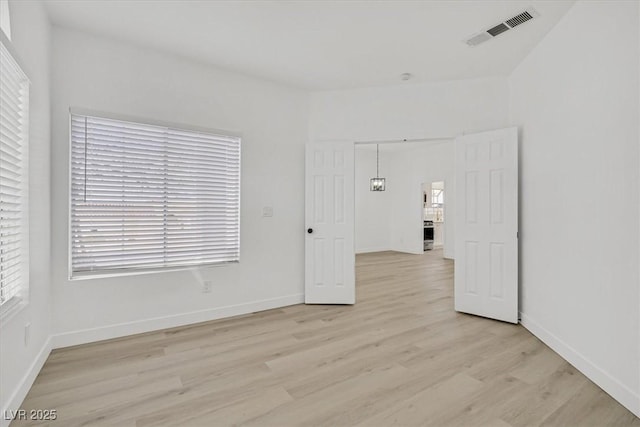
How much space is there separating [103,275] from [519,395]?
140 inches

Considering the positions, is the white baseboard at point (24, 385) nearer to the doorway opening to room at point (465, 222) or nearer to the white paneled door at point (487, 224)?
the doorway opening to room at point (465, 222)

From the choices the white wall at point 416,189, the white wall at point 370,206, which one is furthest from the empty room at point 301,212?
the white wall at point 370,206

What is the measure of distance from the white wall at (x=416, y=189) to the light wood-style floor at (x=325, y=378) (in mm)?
5097

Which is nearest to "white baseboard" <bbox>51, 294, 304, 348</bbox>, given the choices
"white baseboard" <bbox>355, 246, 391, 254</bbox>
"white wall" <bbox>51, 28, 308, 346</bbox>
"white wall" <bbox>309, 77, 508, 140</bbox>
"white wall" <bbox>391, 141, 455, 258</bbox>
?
"white wall" <bbox>51, 28, 308, 346</bbox>

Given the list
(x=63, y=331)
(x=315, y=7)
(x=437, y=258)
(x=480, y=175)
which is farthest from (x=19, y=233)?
(x=437, y=258)

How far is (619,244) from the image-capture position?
212 cm

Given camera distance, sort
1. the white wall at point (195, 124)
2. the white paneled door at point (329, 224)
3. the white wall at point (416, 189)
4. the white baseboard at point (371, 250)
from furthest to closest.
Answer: the white baseboard at point (371, 250) → the white wall at point (416, 189) → the white paneled door at point (329, 224) → the white wall at point (195, 124)

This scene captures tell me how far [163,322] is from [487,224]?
3.69m

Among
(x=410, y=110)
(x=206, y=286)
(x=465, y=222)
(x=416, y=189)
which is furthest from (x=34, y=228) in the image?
(x=416, y=189)

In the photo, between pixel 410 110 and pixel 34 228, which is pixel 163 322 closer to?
pixel 34 228

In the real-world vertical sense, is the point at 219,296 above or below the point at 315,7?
below

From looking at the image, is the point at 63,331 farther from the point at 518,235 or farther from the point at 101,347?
the point at 518,235

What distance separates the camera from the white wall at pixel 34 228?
1.92 m

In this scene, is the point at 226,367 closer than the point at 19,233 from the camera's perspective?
No
